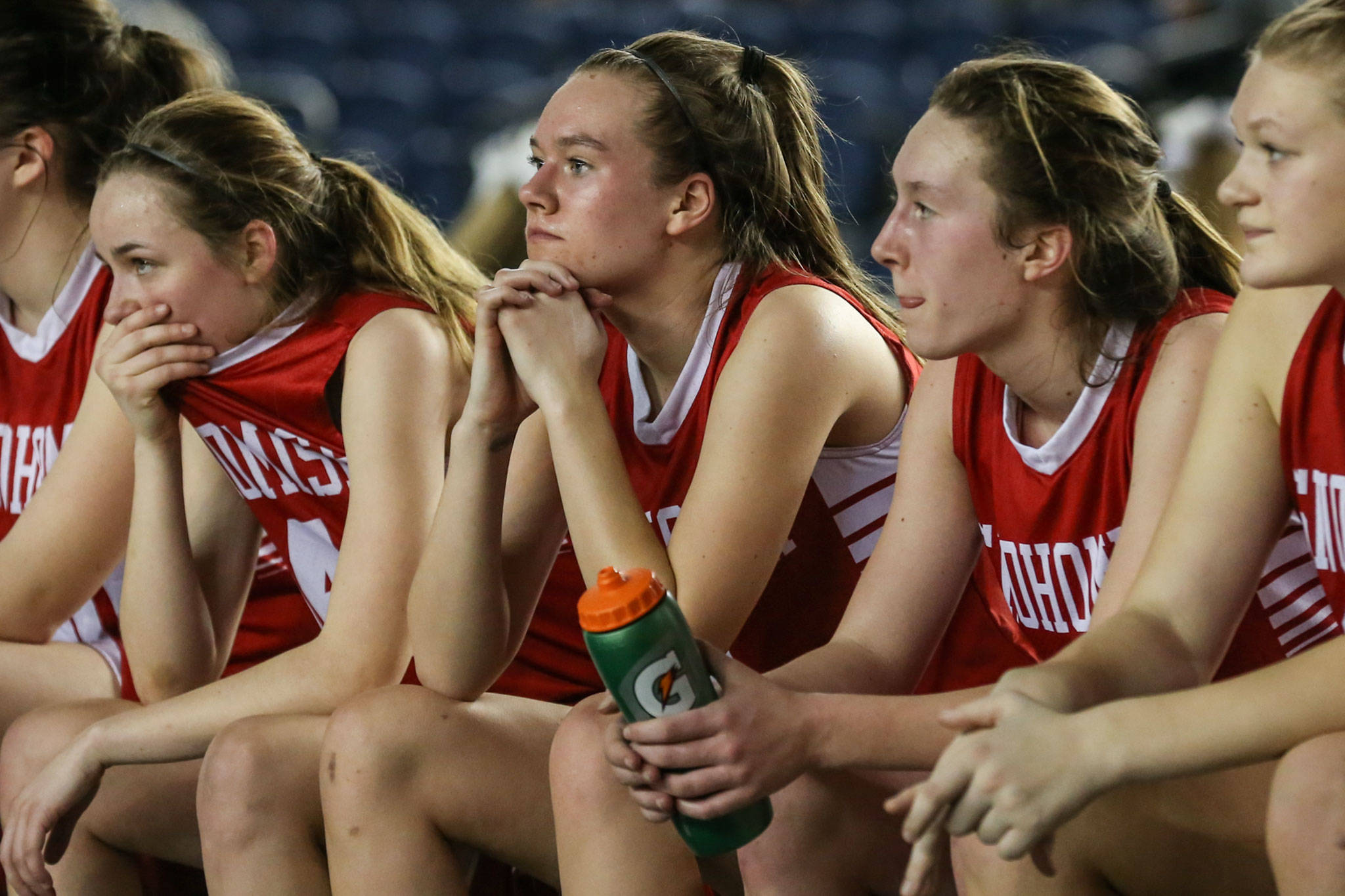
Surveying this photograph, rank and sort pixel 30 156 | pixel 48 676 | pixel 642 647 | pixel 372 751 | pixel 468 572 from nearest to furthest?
A: 1. pixel 642 647
2. pixel 372 751
3. pixel 468 572
4. pixel 48 676
5. pixel 30 156

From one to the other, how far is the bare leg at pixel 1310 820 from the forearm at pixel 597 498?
0.64 meters

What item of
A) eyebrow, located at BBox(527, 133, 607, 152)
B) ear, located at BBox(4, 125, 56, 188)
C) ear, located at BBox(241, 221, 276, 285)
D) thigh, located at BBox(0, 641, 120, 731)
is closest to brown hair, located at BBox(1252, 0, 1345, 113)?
eyebrow, located at BBox(527, 133, 607, 152)

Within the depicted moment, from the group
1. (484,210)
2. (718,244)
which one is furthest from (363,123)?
(718,244)

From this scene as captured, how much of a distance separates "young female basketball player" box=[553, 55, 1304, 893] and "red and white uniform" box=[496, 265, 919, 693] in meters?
0.16

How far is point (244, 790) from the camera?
1576mm

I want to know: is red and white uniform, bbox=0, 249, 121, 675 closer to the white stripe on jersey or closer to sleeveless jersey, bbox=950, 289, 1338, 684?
sleeveless jersey, bbox=950, 289, 1338, 684

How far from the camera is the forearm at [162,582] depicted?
1.97m

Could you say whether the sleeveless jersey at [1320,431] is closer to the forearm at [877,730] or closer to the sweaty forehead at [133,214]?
the forearm at [877,730]

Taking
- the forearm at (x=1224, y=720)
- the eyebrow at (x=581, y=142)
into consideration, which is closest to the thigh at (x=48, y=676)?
the eyebrow at (x=581, y=142)

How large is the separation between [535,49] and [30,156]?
11.2 ft

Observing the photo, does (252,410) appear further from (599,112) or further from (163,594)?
(599,112)

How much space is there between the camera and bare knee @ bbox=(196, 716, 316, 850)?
62.0 inches

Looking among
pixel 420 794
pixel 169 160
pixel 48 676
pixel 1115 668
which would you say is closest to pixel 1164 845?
pixel 1115 668

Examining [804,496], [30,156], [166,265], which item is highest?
[30,156]
